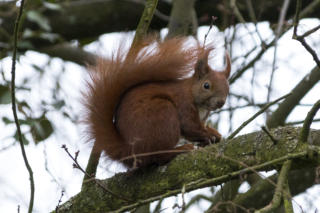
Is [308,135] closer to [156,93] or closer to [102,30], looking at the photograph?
[156,93]

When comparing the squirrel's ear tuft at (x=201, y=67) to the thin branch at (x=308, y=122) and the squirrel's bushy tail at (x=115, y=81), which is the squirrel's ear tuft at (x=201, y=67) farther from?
the thin branch at (x=308, y=122)

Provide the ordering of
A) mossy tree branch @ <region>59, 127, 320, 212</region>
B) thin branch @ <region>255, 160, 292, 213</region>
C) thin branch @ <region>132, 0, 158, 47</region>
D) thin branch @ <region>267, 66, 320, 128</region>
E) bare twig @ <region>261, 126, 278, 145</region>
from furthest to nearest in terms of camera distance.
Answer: thin branch @ <region>267, 66, 320, 128</region>
thin branch @ <region>132, 0, 158, 47</region>
mossy tree branch @ <region>59, 127, 320, 212</region>
bare twig @ <region>261, 126, 278, 145</region>
thin branch @ <region>255, 160, 292, 213</region>

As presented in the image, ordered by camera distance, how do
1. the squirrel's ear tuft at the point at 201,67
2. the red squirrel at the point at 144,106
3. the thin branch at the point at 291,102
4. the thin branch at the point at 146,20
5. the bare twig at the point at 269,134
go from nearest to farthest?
the bare twig at the point at 269,134, the red squirrel at the point at 144,106, the thin branch at the point at 146,20, the squirrel's ear tuft at the point at 201,67, the thin branch at the point at 291,102

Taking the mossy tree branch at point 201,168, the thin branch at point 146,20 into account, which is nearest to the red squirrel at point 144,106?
the mossy tree branch at point 201,168

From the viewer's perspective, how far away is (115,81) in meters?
2.67

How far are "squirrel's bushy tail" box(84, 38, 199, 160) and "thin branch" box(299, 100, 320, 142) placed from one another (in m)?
0.95

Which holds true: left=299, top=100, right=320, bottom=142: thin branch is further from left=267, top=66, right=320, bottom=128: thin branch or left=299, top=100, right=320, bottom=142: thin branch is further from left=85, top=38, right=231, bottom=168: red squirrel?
left=267, top=66, right=320, bottom=128: thin branch

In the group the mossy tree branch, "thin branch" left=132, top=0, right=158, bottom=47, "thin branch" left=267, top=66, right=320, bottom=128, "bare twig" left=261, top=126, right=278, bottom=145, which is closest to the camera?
"bare twig" left=261, top=126, right=278, bottom=145

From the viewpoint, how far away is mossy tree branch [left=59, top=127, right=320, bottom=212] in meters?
2.03

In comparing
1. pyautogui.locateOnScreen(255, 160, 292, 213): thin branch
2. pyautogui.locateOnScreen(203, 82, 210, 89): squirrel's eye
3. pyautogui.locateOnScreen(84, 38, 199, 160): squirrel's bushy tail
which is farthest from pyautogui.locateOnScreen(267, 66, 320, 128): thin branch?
pyautogui.locateOnScreen(255, 160, 292, 213): thin branch

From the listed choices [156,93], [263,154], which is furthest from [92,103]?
[263,154]

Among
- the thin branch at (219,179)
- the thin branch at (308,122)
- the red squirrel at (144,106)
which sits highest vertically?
the red squirrel at (144,106)

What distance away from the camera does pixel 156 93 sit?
9.02 ft

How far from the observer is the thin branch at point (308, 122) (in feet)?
6.07
